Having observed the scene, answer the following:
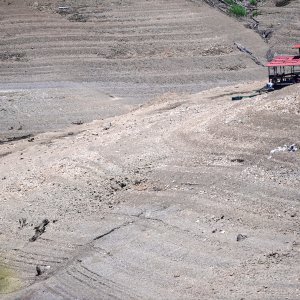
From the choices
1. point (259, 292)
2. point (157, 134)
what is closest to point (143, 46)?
point (157, 134)

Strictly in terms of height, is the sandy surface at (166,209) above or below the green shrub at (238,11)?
below

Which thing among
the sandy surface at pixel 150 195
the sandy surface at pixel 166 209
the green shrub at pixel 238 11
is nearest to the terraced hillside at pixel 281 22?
the green shrub at pixel 238 11

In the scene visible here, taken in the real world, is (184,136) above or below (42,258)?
above

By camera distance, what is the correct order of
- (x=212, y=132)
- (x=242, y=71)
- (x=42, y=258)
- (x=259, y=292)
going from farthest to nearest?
(x=242, y=71), (x=212, y=132), (x=42, y=258), (x=259, y=292)

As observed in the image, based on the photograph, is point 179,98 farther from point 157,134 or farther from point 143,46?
point 143,46

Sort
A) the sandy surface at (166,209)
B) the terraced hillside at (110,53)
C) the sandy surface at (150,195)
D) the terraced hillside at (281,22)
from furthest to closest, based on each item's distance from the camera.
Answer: the terraced hillside at (281,22) < the terraced hillside at (110,53) < the sandy surface at (150,195) < the sandy surface at (166,209)

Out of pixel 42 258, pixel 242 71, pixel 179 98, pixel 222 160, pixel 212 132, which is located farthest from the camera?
pixel 242 71

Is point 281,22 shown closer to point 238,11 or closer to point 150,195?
point 238,11

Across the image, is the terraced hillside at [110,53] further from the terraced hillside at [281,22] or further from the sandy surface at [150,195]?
the terraced hillside at [281,22]
